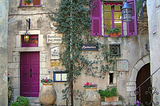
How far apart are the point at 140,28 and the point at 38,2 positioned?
160 inches

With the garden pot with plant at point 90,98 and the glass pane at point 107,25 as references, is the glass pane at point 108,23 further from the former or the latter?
the garden pot with plant at point 90,98

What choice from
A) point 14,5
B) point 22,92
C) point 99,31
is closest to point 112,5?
point 99,31

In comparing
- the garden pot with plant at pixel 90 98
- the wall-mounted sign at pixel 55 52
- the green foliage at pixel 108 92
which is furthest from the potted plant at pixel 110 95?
the wall-mounted sign at pixel 55 52

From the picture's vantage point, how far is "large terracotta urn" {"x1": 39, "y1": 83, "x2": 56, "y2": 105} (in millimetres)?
6355

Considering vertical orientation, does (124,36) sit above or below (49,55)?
above

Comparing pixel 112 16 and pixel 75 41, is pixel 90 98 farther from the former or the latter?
pixel 112 16

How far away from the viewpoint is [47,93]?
21.0 feet

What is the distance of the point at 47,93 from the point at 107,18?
3658 millimetres

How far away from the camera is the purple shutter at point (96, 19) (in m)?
7.28

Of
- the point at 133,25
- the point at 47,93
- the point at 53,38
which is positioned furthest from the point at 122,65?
the point at 47,93

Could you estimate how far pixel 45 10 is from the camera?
7.33 meters

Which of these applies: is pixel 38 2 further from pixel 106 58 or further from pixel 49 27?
pixel 106 58

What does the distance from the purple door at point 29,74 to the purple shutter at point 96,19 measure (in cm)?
239

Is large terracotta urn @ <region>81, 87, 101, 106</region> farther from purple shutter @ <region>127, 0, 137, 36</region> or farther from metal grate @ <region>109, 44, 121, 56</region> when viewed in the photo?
purple shutter @ <region>127, 0, 137, 36</region>
